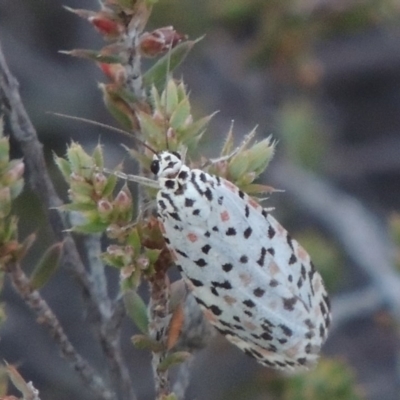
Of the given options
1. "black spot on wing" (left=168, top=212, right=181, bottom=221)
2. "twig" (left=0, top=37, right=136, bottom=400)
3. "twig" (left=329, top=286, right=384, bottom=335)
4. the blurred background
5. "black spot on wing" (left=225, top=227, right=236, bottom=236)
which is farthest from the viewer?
the blurred background

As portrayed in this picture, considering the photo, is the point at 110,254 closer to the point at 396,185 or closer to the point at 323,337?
the point at 323,337

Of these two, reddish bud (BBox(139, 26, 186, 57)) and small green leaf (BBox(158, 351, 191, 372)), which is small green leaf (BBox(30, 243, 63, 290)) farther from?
reddish bud (BBox(139, 26, 186, 57))

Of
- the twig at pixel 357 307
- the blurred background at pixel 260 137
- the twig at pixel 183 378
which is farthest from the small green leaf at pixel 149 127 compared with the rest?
the twig at pixel 357 307

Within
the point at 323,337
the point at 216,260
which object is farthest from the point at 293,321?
the point at 216,260

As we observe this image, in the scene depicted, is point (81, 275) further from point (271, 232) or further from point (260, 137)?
point (260, 137)

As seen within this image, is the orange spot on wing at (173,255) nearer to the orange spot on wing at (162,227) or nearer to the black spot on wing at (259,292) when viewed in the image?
the orange spot on wing at (162,227)

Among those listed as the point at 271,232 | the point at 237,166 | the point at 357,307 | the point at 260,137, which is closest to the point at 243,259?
the point at 271,232

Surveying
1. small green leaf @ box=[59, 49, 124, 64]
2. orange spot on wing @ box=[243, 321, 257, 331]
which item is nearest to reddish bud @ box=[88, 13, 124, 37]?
small green leaf @ box=[59, 49, 124, 64]
